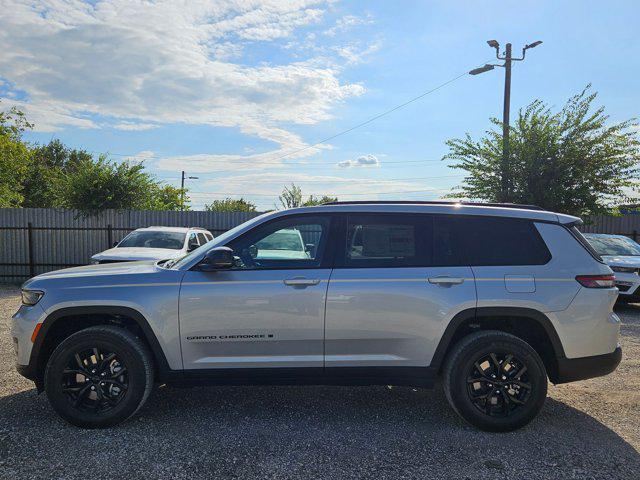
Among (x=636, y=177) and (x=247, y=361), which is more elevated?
(x=636, y=177)

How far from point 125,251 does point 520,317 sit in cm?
760

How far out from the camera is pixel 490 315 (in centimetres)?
375

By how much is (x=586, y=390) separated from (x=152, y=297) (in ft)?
14.3

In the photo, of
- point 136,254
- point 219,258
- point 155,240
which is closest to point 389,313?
point 219,258

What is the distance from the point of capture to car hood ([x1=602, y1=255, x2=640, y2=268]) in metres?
9.24

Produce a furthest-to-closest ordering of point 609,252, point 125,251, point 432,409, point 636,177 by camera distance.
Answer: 1. point 636,177
2. point 609,252
3. point 125,251
4. point 432,409

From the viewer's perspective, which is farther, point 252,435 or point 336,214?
point 336,214

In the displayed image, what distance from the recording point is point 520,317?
3.86m

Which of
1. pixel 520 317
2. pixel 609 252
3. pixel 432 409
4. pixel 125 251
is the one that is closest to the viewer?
pixel 520 317

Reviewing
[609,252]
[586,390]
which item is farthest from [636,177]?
[586,390]

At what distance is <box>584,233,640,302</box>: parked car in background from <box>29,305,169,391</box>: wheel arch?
8.02 metres

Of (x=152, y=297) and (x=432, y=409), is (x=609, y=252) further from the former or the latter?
(x=152, y=297)

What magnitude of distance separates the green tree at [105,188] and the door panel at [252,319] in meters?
13.6

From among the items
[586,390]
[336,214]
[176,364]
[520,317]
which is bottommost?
[586,390]
